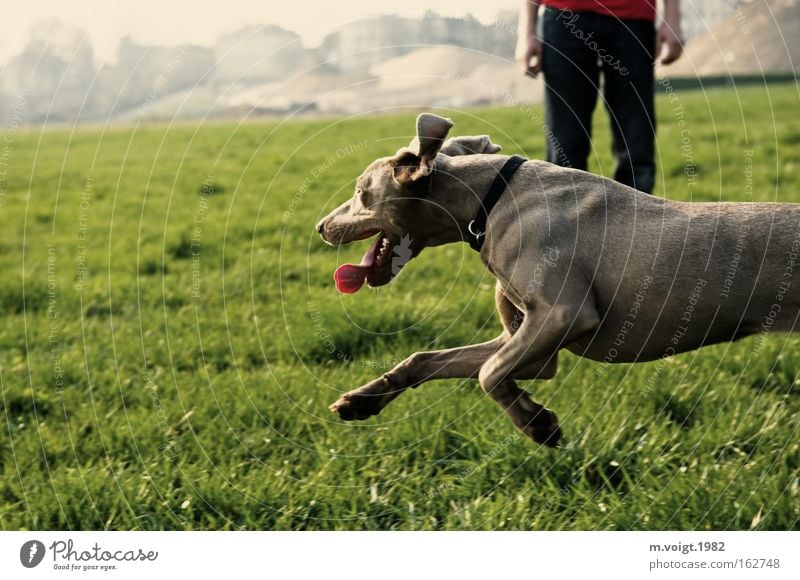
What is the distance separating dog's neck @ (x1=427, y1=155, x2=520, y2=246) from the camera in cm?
434

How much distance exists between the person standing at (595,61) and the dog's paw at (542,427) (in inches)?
87.4

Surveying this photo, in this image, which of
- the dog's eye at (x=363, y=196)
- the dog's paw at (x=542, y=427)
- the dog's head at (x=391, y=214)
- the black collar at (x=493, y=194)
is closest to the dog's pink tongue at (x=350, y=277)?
the dog's head at (x=391, y=214)

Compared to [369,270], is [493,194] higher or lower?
higher

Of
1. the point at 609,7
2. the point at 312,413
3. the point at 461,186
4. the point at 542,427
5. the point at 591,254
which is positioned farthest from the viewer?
the point at 609,7

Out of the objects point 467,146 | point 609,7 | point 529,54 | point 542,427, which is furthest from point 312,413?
point 609,7

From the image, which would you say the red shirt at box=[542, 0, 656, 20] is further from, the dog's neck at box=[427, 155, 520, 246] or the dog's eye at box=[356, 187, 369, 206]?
the dog's eye at box=[356, 187, 369, 206]

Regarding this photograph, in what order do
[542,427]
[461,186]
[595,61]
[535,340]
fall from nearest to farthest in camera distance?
[535,340] → [461,186] → [542,427] → [595,61]

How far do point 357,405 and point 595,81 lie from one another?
3.03 metres

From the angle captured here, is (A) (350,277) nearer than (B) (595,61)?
Yes

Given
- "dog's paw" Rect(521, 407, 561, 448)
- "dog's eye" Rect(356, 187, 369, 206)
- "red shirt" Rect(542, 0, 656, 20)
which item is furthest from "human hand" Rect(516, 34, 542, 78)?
"dog's paw" Rect(521, 407, 561, 448)

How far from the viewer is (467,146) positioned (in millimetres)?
4695

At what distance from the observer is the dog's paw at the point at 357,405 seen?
14.8 ft

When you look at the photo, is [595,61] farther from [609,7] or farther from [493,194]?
[493,194]

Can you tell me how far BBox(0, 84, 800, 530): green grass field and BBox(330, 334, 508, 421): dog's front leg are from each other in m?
0.56
